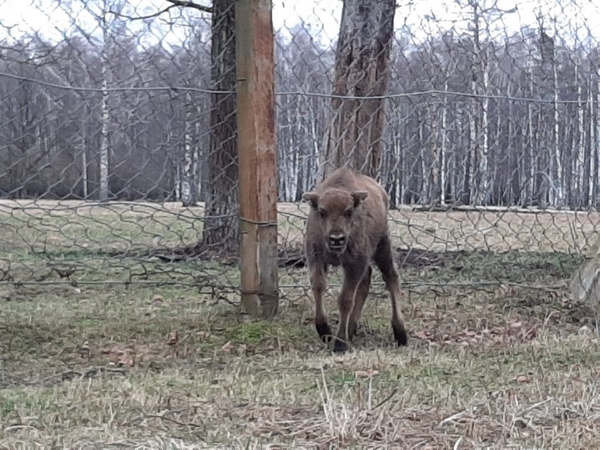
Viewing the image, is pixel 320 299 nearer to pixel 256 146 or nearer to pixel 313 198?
pixel 313 198

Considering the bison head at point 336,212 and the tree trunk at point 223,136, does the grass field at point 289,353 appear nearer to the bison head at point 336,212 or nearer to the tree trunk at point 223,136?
the tree trunk at point 223,136

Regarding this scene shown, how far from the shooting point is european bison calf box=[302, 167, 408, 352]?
636cm

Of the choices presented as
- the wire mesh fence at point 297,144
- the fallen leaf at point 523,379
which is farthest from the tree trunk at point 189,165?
the fallen leaf at point 523,379

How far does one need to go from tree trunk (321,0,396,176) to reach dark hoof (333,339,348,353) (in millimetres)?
1830

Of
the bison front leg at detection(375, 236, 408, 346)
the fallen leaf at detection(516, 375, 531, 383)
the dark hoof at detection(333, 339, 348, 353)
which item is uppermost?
the bison front leg at detection(375, 236, 408, 346)

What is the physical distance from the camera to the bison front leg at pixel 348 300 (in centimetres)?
629

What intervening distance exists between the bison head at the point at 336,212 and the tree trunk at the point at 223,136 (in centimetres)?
65

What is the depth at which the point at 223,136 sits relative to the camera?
7.18m

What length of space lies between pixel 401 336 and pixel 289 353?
895 mm

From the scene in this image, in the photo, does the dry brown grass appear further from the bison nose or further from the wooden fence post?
the bison nose

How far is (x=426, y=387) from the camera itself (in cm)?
471

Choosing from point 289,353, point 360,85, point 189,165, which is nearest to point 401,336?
point 289,353

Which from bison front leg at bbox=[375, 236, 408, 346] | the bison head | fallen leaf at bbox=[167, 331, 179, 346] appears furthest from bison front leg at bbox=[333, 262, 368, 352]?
fallen leaf at bbox=[167, 331, 179, 346]

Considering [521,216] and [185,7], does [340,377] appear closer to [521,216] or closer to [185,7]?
[521,216]
